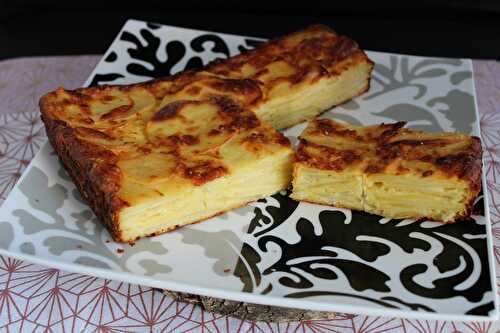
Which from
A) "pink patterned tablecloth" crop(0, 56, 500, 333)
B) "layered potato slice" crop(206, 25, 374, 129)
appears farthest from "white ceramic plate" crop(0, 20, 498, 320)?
"layered potato slice" crop(206, 25, 374, 129)

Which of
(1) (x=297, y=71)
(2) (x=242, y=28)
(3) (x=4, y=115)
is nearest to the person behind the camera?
(1) (x=297, y=71)

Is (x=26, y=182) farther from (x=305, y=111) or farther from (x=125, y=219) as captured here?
(x=305, y=111)

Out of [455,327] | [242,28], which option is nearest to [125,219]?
[455,327]

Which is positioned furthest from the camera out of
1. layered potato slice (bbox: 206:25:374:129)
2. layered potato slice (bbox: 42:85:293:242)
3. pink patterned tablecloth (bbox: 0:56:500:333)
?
layered potato slice (bbox: 206:25:374:129)

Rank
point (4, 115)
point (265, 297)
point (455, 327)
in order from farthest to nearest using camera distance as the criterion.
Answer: point (4, 115) < point (455, 327) < point (265, 297)

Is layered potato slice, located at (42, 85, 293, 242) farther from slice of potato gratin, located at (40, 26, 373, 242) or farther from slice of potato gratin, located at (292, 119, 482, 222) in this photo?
slice of potato gratin, located at (292, 119, 482, 222)

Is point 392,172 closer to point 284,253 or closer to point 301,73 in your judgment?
point 284,253

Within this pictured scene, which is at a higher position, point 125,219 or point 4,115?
point 125,219
